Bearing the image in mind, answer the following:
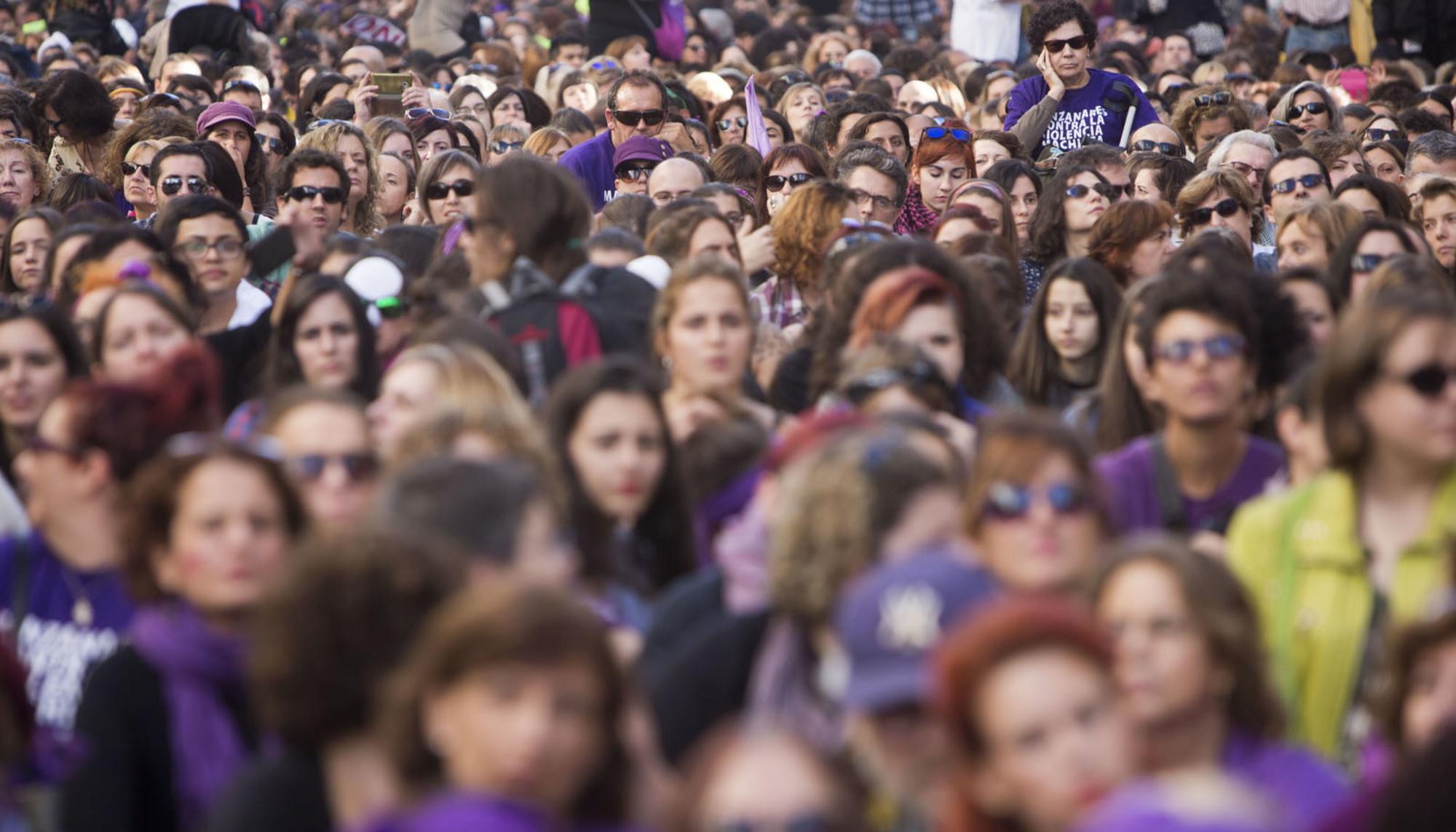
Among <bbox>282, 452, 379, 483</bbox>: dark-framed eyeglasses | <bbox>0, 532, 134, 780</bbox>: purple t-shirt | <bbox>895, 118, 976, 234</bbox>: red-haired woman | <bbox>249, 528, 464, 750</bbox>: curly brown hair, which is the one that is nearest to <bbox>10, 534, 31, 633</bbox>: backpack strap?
<bbox>0, 532, 134, 780</bbox>: purple t-shirt

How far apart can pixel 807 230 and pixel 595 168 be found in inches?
140

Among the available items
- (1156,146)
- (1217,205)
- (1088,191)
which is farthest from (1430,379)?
(1156,146)

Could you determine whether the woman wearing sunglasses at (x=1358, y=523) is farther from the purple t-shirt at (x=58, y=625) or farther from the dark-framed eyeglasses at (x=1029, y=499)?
the purple t-shirt at (x=58, y=625)

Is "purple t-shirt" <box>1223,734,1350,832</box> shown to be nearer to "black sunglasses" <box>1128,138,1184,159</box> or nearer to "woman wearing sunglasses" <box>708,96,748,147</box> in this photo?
"black sunglasses" <box>1128,138,1184,159</box>

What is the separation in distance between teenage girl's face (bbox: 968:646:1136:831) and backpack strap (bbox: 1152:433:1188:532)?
2301 millimetres

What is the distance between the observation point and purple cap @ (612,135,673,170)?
11312 millimetres

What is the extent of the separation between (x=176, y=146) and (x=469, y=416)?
18.9ft

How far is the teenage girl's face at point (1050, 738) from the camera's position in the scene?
292 cm

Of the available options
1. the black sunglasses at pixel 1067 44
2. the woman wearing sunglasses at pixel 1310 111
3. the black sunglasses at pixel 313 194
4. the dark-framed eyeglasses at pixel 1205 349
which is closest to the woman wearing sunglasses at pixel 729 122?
the black sunglasses at pixel 1067 44

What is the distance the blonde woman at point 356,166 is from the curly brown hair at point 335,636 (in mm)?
7211

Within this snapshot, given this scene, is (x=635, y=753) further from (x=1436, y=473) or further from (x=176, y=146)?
(x=176, y=146)

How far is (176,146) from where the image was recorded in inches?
387

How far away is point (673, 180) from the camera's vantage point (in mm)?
10164

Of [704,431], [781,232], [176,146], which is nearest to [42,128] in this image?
[176,146]
